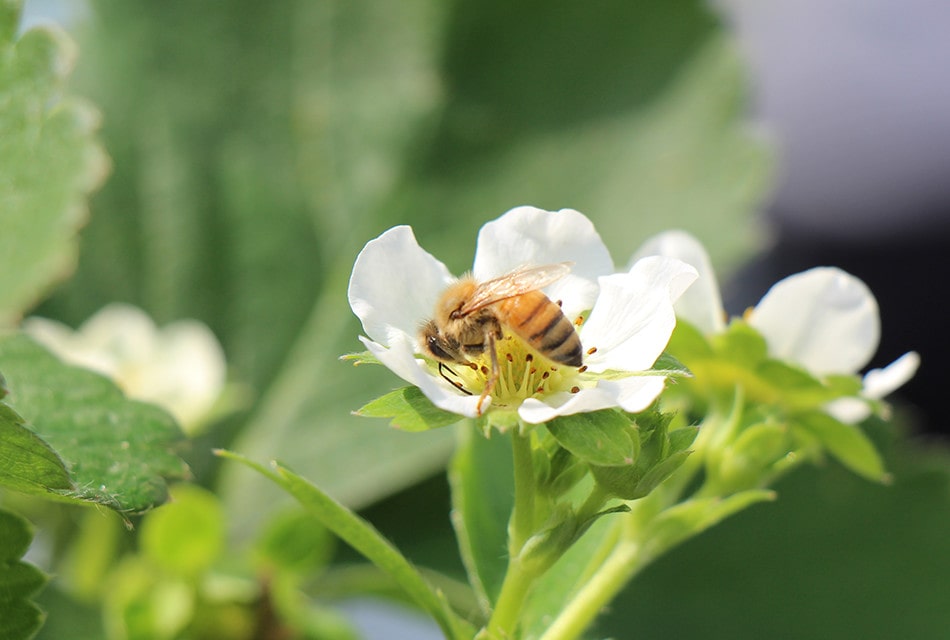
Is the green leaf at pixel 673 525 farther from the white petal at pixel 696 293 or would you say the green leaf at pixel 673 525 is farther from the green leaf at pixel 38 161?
the green leaf at pixel 38 161

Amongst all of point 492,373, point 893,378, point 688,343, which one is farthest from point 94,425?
point 893,378

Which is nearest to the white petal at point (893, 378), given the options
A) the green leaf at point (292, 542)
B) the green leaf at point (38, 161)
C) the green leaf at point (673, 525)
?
the green leaf at point (673, 525)

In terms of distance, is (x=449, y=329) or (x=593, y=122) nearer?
(x=449, y=329)

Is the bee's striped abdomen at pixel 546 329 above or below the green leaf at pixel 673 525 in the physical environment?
above

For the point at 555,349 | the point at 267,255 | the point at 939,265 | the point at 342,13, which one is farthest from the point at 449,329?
the point at 939,265

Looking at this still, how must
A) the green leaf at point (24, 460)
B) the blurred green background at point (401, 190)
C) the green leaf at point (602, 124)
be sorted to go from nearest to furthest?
1. the green leaf at point (24, 460)
2. the blurred green background at point (401, 190)
3. the green leaf at point (602, 124)

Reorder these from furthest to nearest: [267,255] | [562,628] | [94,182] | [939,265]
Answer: [939,265] < [267,255] < [94,182] < [562,628]

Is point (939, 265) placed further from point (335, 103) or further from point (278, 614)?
point (278, 614)
